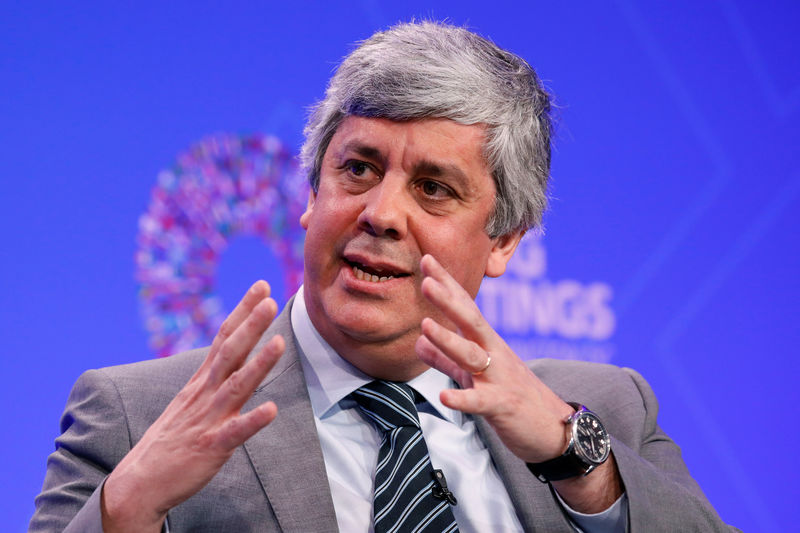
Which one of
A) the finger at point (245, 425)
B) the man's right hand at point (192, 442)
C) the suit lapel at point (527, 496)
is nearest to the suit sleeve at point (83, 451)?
the man's right hand at point (192, 442)

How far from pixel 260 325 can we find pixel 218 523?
1.49 feet

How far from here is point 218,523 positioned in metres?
1.49

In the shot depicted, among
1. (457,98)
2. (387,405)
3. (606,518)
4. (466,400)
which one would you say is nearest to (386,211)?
(457,98)

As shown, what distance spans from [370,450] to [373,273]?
0.37 metres

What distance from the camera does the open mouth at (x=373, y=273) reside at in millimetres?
1706

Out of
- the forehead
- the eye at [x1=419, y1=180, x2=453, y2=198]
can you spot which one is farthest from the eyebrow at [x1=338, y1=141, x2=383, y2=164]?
the eye at [x1=419, y1=180, x2=453, y2=198]

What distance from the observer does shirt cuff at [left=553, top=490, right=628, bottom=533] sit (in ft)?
5.22

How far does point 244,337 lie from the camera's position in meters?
1.26

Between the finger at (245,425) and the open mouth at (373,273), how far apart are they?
52 cm

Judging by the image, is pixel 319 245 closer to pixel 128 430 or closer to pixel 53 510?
pixel 128 430

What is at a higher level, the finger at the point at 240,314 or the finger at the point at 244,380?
the finger at the point at 240,314

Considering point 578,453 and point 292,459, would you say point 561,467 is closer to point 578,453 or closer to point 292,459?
point 578,453

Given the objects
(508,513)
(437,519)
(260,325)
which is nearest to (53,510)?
(260,325)

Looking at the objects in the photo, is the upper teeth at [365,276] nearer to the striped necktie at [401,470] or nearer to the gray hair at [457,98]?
the striped necktie at [401,470]
